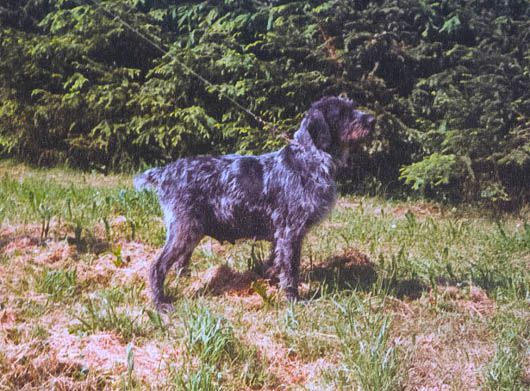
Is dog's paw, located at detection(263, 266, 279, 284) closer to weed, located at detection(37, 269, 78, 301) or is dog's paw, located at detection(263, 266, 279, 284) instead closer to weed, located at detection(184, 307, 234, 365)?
weed, located at detection(184, 307, 234, 365)

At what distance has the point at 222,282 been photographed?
4625 millimetres

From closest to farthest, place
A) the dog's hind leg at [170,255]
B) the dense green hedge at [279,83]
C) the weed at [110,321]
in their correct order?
the weed at [110,321] → the dog's hind leg at [170,255] → the dense green hedge at [279,83]

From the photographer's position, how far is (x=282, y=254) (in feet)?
14.6

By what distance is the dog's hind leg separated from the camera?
416 cm

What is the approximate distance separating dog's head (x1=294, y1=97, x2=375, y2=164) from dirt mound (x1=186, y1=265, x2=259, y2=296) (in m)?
1.18

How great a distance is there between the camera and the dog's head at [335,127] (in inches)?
180

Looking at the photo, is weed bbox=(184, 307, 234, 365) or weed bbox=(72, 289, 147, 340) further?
weed bbox=(72, 289, 147, 340)

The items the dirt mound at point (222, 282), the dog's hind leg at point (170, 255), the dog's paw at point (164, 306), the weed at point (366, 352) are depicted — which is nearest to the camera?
the weed at point (366, 352)

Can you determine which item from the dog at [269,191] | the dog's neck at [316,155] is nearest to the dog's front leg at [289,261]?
the dog at [269,191]

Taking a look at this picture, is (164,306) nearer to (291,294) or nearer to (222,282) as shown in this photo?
(222,282)

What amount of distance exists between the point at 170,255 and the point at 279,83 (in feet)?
16.1

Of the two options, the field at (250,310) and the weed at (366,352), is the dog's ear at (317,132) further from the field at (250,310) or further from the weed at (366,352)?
the weed at (366,352)

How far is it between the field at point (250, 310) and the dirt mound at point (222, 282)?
0.01m

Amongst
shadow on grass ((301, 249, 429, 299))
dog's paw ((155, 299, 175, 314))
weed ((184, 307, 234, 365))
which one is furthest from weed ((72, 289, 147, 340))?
shadow on grass ((301, 249, 429, 299))
